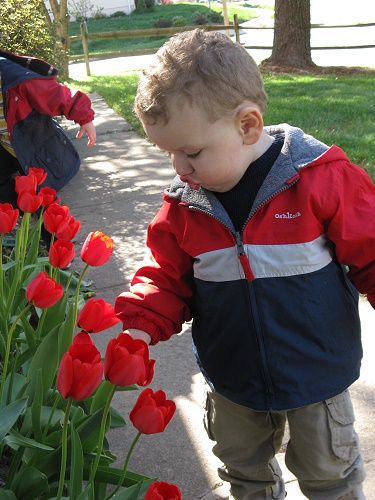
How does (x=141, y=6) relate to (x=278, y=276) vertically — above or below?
below

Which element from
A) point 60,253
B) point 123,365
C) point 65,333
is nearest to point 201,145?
point 60,253

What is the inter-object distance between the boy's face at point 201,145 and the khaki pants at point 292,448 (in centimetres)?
69

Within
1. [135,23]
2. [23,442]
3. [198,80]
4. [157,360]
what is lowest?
[157,360]

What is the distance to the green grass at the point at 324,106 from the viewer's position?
6109 millimetres

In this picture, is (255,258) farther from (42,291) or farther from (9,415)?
(9,415)

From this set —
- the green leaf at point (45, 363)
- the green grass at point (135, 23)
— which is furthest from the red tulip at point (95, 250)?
the green grass at point (135, 23)

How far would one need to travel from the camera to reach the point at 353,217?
1808 millimetres

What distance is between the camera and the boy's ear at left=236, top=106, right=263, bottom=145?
69.4 inches

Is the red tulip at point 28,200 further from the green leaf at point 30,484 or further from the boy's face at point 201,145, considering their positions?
the green leaf at point 30,484

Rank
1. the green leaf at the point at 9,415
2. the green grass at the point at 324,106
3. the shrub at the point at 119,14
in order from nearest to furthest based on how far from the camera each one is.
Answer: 1. the green leaf at the point at 9,415
2. the green grass at the point at 324,106
3. the shrub at the point at 119,14

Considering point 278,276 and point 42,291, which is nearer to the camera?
point 42,291

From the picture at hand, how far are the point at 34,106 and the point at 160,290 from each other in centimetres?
244

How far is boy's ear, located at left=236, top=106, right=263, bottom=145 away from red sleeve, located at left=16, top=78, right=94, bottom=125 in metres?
2.33

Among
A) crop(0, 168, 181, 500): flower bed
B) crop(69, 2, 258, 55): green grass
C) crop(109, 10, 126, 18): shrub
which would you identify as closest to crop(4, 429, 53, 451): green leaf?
crop(0, 168, 181, 500): flower bed
